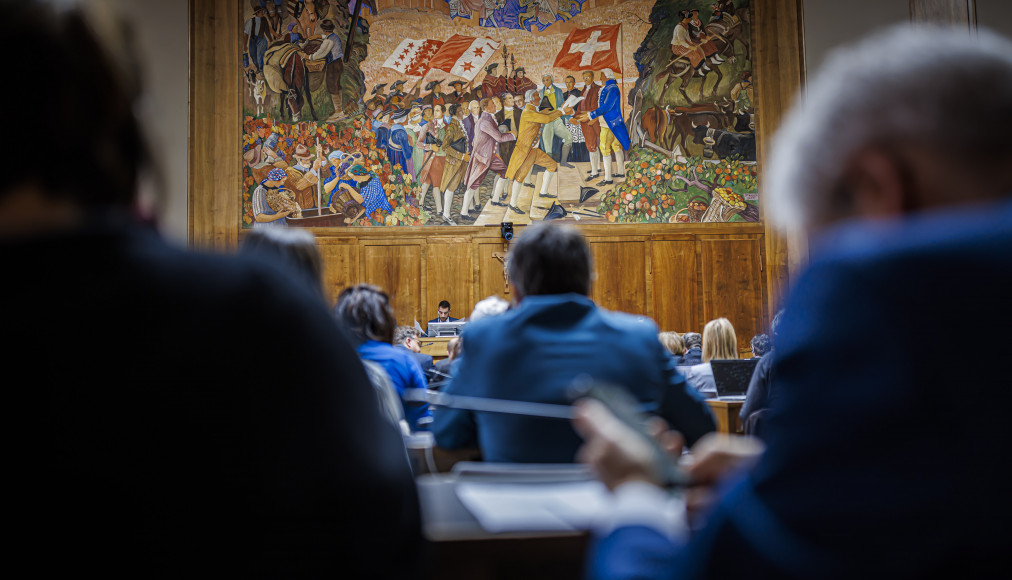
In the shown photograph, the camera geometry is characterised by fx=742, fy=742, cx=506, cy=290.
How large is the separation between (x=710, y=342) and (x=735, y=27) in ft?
32.5

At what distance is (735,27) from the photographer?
13539 mm

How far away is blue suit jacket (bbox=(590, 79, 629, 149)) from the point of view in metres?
13.3

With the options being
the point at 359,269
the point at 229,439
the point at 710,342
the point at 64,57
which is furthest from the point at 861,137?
the point at 359,269

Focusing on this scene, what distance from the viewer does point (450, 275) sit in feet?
43.8

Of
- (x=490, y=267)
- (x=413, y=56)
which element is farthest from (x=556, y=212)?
(x=413, y=56)

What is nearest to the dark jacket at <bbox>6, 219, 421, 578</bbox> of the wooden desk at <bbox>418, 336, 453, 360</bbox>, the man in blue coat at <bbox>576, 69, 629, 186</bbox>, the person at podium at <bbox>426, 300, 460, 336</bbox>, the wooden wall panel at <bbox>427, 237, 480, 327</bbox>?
the wooden desk at <bbox>418, 336, 453, 360</bbox>

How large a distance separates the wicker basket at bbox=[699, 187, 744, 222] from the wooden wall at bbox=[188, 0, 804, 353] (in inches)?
6.0

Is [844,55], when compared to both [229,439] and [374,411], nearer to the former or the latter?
[374,411]

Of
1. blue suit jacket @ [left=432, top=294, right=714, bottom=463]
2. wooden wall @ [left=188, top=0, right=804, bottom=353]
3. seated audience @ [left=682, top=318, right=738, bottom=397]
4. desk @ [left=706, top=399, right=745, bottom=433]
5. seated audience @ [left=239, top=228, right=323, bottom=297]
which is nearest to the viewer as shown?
blue suit jacket @ [left=432, top=294, right=714, bottom=463]

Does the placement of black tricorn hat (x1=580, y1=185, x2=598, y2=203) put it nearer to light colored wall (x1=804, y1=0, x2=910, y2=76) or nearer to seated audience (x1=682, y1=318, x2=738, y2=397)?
light colored wall (x1=804, y1=0, x2=910, y2=76)

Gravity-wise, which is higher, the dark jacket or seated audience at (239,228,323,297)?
seated audience at (239,228,323,297)

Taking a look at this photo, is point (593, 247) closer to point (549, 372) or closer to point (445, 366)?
point (445, 366)

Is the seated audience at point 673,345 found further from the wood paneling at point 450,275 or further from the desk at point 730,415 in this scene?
the wood paneling at point 450,275

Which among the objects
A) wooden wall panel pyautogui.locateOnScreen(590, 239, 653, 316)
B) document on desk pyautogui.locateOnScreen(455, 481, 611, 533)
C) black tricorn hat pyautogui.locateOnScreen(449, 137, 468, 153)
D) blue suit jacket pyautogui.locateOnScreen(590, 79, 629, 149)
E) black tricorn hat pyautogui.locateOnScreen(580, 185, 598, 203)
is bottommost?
document on desk pyautogui.locateOnScreen(455, 481, 611, 533)
